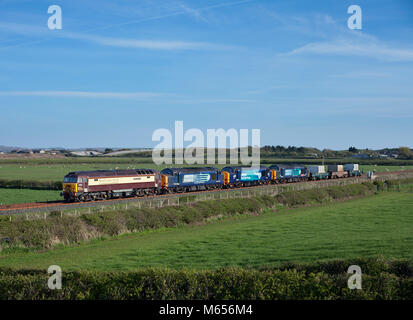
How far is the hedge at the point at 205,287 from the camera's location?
1734 centimetres

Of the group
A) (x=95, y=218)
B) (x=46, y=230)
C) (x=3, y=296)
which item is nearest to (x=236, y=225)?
(x=95, y=218)

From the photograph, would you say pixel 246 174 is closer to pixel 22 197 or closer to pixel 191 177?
pixel 191 177

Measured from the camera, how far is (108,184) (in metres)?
58.4

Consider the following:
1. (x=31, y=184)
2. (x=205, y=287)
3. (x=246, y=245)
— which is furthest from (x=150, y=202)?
(x=31, y=184)

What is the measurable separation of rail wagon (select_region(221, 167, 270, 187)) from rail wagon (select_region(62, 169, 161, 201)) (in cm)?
1682

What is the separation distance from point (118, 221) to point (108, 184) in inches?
515

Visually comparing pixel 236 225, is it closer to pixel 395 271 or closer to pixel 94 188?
pixel 94 188

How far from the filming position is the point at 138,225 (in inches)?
1896

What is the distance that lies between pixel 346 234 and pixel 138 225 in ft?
71.9

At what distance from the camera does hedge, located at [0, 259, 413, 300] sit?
17.3 m

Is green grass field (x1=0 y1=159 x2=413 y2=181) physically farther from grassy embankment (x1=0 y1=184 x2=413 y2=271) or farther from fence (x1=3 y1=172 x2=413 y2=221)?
grassy embankment (x1=0 y1=184 x2=413 y2=271)

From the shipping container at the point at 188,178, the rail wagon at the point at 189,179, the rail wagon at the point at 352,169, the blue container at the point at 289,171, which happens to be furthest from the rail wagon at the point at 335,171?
the shipping container at the point at 188,178

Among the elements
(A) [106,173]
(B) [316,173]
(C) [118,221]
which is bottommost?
(C) [118,221]

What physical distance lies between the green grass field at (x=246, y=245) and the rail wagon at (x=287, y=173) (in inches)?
1349
